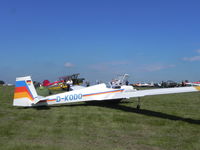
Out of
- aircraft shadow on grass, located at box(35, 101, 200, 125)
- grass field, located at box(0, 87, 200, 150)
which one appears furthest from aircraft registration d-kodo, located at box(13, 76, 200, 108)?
grass field, located at box(0, 87, 200, 150)

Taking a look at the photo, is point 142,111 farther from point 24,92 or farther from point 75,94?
point 24,92

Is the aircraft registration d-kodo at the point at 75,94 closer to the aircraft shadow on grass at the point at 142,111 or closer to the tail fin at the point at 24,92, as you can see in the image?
the tail fin at the point at 24,92

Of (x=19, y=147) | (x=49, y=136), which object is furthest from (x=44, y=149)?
(x=49, y=136)

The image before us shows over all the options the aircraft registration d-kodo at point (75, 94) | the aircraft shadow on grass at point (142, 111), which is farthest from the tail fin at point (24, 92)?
the aircraft shadow on grass at point (142, 111)

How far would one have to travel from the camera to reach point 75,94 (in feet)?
36.8

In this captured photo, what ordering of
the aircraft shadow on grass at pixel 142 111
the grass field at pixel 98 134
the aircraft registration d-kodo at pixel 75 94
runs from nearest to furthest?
the grass field at pixel 98 134 < the aircraft shadow on grass at pixel 142 111 < the aircraft registration d-kodo at pixel 75 94

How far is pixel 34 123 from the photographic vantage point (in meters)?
7.09

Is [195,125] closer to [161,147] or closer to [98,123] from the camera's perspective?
[161,147]

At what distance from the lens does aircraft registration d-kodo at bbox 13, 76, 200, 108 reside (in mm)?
9734

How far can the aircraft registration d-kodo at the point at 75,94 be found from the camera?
9.73 m

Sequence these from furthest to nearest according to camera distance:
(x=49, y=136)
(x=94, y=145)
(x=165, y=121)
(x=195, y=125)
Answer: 1. (x=165, y=121)
2. (x=195, y=125)
3. (x=49, y=136)
4. (x=94, y=145)

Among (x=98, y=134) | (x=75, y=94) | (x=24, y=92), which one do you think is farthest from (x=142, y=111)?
(x=24, y=92)

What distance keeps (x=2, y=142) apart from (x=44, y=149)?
122 cm

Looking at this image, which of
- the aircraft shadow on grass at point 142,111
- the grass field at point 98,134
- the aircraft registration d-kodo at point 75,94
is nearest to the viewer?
the grass field at point 98,134
